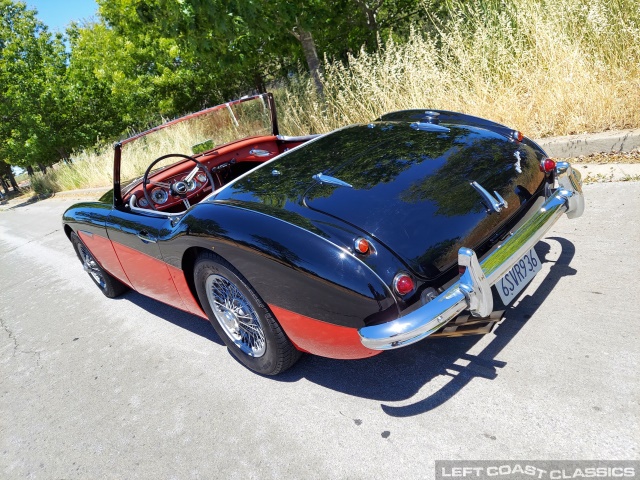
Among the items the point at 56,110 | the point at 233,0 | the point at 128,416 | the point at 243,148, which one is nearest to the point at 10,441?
the point at 128,416

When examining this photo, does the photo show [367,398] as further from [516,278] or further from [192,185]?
[192,185]

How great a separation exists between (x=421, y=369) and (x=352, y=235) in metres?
0.88

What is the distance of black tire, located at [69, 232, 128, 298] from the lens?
4.66 metres

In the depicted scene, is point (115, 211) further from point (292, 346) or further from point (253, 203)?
point (292, 346)

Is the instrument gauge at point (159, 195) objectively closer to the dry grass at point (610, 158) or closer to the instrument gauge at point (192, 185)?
the instrument gauge at point (192, 185)

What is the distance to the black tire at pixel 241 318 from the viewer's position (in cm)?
253

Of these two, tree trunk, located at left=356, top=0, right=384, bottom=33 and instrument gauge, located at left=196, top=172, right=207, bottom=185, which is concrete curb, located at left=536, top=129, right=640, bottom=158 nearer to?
instrument gauge, located at left=196, top=172, right=207, bottom=185

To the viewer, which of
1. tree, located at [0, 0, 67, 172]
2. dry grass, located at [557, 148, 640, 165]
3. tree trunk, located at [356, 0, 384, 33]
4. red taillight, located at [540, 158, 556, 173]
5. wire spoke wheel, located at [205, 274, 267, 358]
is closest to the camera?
wire spoke wheel, located at [205, 274, 267, 358]

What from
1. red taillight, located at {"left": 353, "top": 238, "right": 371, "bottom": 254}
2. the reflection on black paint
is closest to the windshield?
the reflection on black paint

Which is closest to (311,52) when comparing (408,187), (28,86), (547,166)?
(547,166)

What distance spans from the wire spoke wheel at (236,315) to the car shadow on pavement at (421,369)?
255 millimetres

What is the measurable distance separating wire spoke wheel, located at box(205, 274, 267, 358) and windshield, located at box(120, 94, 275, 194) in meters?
1.38

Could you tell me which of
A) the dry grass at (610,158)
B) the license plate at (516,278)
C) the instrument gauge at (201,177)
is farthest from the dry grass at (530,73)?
the instrument gauge at (201,177)

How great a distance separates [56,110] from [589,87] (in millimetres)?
19930
